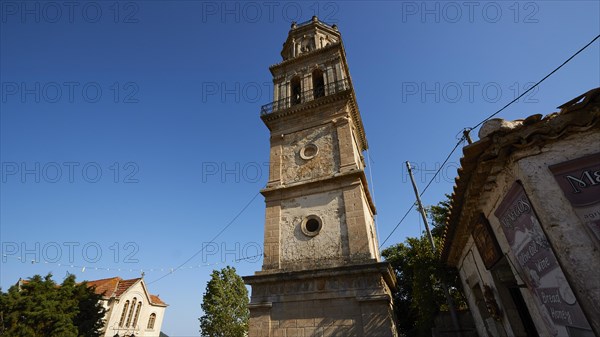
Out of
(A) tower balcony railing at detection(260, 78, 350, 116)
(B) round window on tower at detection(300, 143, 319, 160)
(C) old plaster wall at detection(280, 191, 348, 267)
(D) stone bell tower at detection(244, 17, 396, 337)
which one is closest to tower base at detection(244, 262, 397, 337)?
(D) stone bell tower at detection(244, 17, 396, 337)

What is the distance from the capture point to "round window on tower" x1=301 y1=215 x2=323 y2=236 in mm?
11613

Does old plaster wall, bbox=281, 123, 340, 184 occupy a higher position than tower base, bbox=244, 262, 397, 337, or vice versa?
old plaster wall, bbox=281, 123, 340, 184

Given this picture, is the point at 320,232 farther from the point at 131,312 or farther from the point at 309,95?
the point at 131,312

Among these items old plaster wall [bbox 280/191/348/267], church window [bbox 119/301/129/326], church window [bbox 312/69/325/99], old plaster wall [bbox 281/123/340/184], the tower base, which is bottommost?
the tower base

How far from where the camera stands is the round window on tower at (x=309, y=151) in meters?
13.8

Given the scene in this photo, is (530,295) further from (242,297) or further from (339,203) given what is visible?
(242,297)

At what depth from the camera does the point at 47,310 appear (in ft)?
48.1

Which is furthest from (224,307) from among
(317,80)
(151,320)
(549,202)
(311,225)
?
(549,202)

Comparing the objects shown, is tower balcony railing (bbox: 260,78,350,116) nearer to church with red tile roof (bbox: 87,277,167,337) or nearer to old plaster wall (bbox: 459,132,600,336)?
old plaster wall (bbox: 459,132,600,336)

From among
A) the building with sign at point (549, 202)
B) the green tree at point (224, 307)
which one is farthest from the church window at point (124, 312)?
the building with sign at point (549, 202)

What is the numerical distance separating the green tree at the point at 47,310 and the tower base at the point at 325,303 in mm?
12290

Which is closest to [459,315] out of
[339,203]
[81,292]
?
[339,203]

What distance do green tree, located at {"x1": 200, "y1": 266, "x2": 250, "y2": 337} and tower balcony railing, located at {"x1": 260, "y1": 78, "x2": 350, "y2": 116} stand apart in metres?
15.3

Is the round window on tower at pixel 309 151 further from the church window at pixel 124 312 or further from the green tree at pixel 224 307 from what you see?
the church window at pixel 124 312
